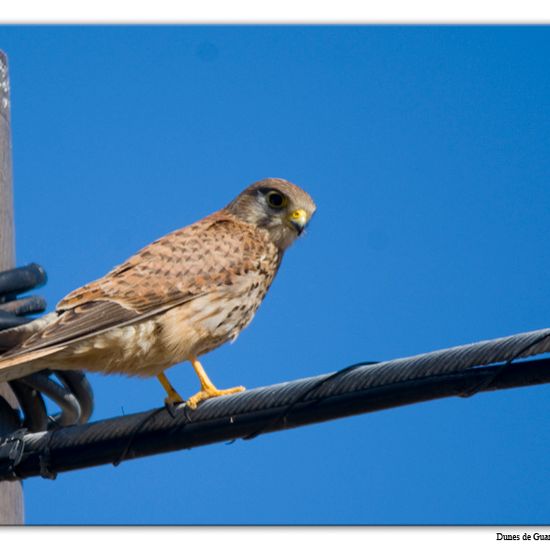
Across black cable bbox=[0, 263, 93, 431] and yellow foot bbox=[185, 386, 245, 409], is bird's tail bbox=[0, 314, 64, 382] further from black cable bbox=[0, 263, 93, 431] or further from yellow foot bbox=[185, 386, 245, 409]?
yellow foot bbox=[185, 386, 245, 409]

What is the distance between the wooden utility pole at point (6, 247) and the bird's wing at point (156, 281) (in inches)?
10.5

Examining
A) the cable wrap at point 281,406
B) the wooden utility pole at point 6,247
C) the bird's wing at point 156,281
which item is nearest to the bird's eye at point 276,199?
the bird's wing at point 156,281

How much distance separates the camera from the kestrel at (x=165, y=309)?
4.27 meters

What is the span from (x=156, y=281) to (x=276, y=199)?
3.63 feet

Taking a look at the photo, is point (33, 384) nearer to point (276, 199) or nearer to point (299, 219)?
point (299, 219)

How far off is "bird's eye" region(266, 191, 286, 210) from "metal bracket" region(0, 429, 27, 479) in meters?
2.18

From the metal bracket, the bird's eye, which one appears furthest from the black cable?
the bird's eye

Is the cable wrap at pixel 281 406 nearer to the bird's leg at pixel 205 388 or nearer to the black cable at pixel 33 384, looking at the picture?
the black cable at pixel 33 384

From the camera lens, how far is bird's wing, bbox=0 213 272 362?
432cm

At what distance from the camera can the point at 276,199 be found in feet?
18.8
